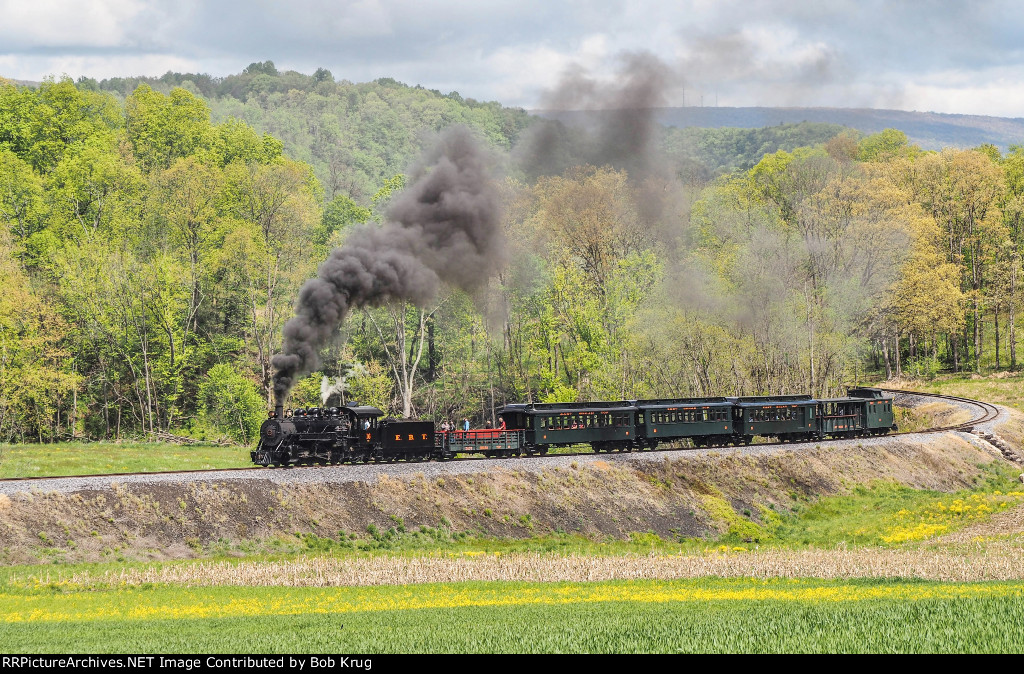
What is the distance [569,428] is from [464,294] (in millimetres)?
27787

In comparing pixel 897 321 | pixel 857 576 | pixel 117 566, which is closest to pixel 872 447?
pixel 857 576

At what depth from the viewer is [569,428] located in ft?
154

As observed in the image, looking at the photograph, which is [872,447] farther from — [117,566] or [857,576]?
[117,566]

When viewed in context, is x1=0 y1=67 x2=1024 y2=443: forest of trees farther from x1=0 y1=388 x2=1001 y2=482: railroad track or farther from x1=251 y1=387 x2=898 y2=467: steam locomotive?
x1=251 y1=387 x2=898 y2=467: steam locomotive

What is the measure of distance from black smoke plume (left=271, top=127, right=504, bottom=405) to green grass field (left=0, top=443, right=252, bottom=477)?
11793 millimetres

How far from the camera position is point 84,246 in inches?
2547

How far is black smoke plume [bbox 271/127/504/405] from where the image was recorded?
38.1 m

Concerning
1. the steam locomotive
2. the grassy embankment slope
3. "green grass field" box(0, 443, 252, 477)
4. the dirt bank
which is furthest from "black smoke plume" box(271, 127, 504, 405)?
"green grass field" box(0, 443, 252, 477)

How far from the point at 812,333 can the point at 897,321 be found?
14.7 m

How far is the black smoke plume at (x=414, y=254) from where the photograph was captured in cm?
3812

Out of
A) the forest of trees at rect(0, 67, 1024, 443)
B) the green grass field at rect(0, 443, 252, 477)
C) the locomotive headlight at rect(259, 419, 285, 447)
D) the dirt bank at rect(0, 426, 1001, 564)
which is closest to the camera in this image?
the dirt bank at rect(0, 426, 1001, 564)

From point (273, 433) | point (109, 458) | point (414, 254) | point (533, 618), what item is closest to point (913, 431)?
point (414, 254)

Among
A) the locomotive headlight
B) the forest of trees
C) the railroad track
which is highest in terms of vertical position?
the forest of trees

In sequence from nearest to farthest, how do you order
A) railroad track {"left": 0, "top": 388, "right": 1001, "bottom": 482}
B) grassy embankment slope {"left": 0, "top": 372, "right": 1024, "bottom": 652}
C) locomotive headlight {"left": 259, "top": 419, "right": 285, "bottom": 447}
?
1. grassy embankment slope {"left": 0, "top": 372, "right": 1024, "bottom": 652}
2. locomotive headlight {"left": 259, "top": 419, "right": 285, "bottom": 447}
3. railroad track {"left": 0, "top": 388, "right": 1001, "bottom": 482}
